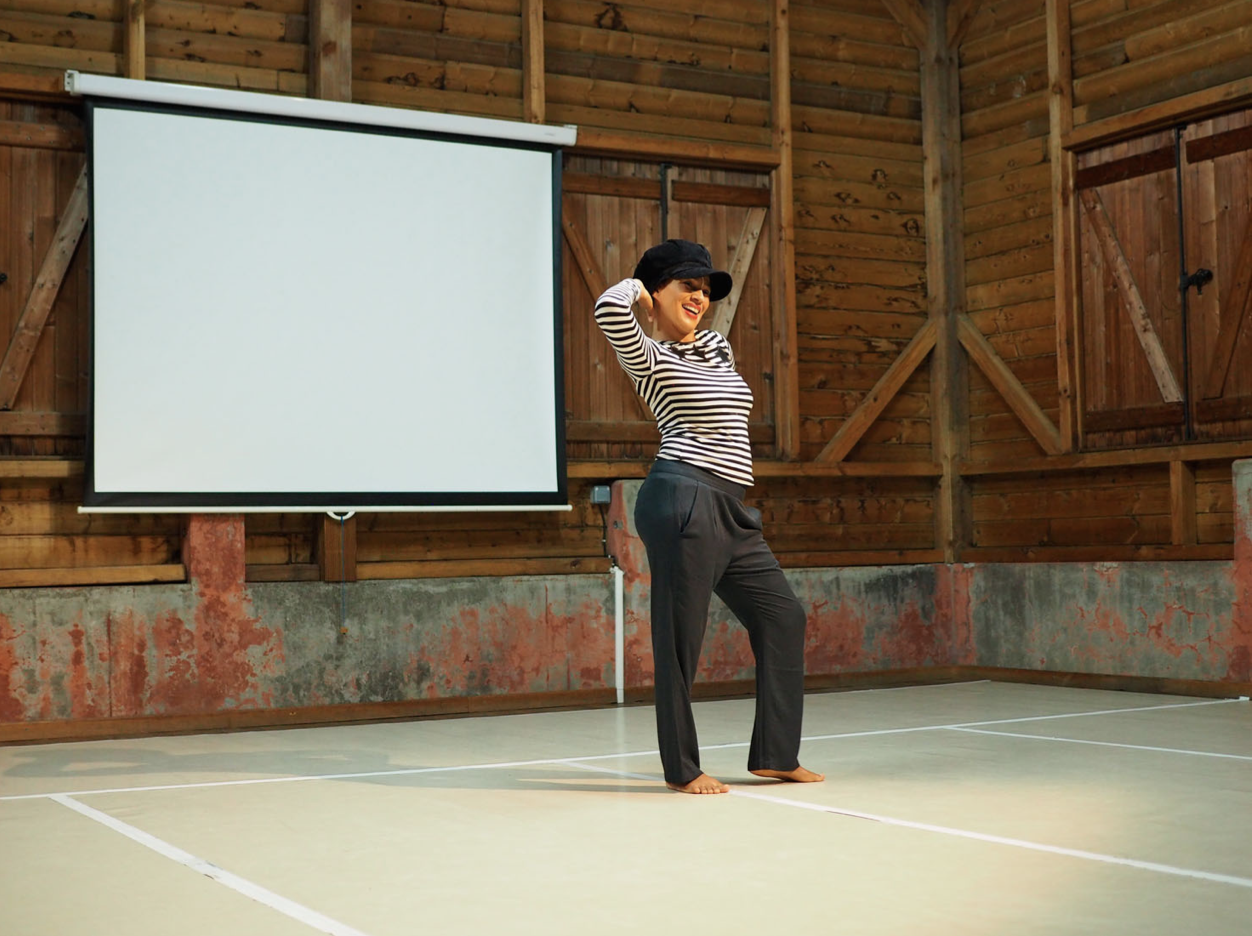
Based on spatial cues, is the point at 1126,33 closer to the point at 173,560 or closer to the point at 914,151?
the point at 914,151

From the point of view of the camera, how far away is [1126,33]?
25.7 ft

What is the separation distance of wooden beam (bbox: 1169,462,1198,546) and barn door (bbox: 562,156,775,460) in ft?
7.04

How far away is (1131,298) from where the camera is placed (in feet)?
25.4

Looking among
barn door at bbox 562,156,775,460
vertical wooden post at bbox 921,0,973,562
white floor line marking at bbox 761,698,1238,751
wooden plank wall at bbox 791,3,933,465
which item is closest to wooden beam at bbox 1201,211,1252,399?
white floor line marking at bbox 761,698,1238,751

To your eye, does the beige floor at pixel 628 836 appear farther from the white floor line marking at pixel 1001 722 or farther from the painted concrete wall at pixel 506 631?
the painted concrete wall at pixel 506 631

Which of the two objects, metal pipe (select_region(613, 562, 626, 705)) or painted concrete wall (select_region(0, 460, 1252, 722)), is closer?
painted concrete wall (select_region(0, 460, 1252, 722))

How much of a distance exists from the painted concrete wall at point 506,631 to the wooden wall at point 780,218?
0.59ft

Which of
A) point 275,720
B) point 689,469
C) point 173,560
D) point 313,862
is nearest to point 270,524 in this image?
point 173,560

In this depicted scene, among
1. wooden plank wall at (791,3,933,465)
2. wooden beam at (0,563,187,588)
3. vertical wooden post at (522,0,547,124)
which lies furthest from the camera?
wooden plank wall at (791,3,933,465)

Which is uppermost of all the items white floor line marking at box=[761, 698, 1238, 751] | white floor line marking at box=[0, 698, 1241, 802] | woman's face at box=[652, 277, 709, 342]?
woman's face at box=[652, 277, 709, 342]

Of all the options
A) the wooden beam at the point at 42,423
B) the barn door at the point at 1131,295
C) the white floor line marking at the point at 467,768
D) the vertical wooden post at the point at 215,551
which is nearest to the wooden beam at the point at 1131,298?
the barn door at the point at 1131,295

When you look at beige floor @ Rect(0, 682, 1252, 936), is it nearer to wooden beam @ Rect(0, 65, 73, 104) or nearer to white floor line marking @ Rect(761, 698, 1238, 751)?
→ white floor line marking @ Rect(761, 698, 1238, 751)

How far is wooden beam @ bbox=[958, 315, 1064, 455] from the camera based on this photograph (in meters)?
8.15

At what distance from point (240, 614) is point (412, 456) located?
108cm
